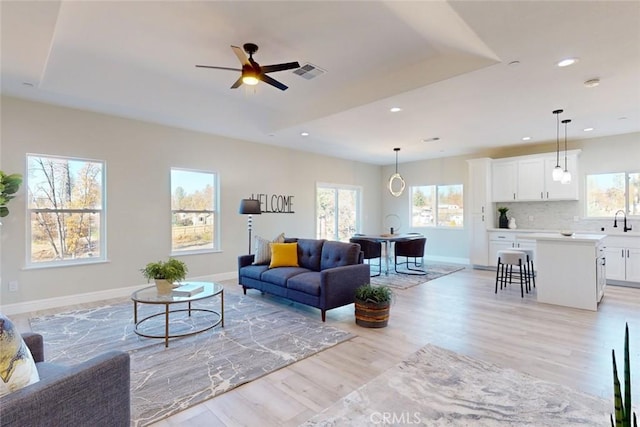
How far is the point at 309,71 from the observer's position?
380 cm

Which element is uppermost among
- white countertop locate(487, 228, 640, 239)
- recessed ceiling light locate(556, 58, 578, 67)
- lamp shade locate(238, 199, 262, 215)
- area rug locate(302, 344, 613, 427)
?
recessed ceiling light locate(556, 58, 578, 67)

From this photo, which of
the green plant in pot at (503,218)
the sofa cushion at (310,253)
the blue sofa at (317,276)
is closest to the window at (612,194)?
the green plant in pot at (503,218)

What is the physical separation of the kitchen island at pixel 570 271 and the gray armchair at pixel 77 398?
16.5 ft

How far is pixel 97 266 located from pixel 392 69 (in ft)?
16.4

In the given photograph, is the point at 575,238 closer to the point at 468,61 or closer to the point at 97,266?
the point at 468,61

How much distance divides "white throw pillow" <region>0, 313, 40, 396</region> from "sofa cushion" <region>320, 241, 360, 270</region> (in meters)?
3.30

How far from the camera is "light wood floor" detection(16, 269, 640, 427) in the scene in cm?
220

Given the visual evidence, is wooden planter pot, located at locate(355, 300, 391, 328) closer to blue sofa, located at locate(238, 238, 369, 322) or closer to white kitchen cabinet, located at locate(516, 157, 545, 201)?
blue sofa, located at locate(238, 238, 369, 322)

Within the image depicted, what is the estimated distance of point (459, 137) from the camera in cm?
620

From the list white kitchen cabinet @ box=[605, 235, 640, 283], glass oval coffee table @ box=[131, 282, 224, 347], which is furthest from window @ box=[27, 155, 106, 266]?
white kitchen cabinet @ box=[605, 235, 640, 283]

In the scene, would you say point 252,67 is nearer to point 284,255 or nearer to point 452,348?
point 284,255

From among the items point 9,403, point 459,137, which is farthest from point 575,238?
point 9,403

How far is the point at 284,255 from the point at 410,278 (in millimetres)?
2741

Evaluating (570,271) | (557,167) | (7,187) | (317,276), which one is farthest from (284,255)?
(557,167)
